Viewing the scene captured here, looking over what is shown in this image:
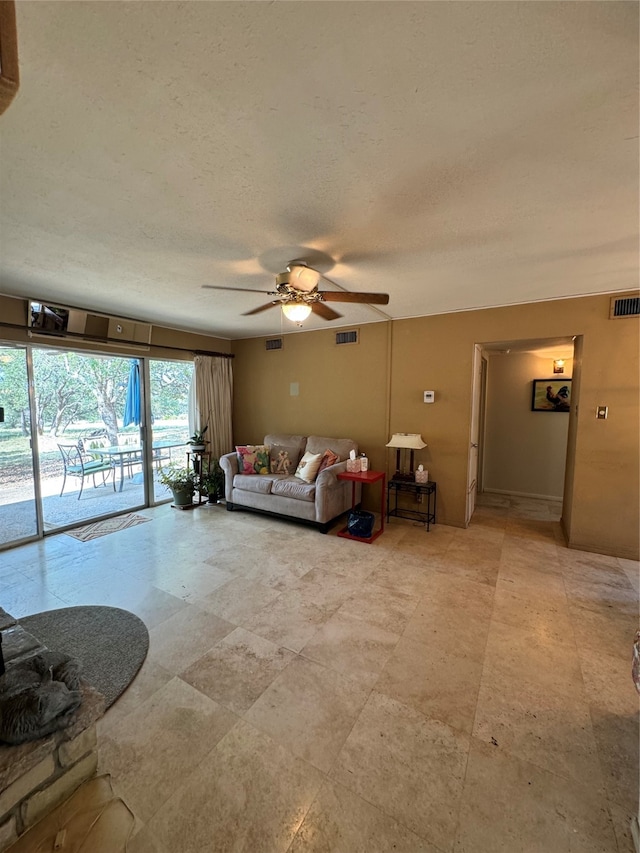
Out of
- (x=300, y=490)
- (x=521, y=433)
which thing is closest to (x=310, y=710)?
(x=300, y=490)

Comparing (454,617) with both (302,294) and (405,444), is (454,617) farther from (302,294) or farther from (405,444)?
(302,294)

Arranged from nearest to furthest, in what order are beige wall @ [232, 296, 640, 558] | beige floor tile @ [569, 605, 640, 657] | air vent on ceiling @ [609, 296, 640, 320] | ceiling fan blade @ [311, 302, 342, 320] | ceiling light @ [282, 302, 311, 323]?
beige floor tile @ [569, 605, 640, 657]
ceiling light @ [282, 302, 311, 323]
ceiling fan blade @ [311, 302, 342, 320]
air vent on ceiling @ [609, 296, 640, 320]
beige wall @ [232, 296, 640, 558]

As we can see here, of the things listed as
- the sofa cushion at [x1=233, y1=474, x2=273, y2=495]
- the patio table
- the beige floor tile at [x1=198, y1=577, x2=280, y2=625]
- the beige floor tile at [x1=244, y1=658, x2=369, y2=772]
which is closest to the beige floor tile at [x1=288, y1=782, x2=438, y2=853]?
the beige floor tile at [x1=244, y1=658, x2=369, y2=772]

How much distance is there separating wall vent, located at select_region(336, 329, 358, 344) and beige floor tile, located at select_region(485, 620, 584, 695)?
3491 mm

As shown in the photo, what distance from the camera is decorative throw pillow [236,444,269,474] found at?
4.59m

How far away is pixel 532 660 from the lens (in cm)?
196

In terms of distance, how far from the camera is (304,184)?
1.60m

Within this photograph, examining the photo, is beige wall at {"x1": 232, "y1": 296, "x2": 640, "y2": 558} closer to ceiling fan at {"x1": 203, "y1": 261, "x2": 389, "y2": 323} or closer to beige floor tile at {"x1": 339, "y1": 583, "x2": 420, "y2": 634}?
beige floor tile at {"x1": 339, "y1": 583, "x2": 420, "y2": 634}

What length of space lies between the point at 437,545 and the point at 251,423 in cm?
353

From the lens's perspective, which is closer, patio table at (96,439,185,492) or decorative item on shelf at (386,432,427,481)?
decorative item on shelf at (386,432,427,481)

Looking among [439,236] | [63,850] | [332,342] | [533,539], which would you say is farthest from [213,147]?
[533,539]

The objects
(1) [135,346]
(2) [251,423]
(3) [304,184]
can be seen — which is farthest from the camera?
(2) [251,423]

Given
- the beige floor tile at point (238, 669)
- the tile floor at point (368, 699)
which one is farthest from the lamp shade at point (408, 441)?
the beige floor tile at point (238, 669)

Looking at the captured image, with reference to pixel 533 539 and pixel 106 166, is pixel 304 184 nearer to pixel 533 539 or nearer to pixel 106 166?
pixel 106 166
